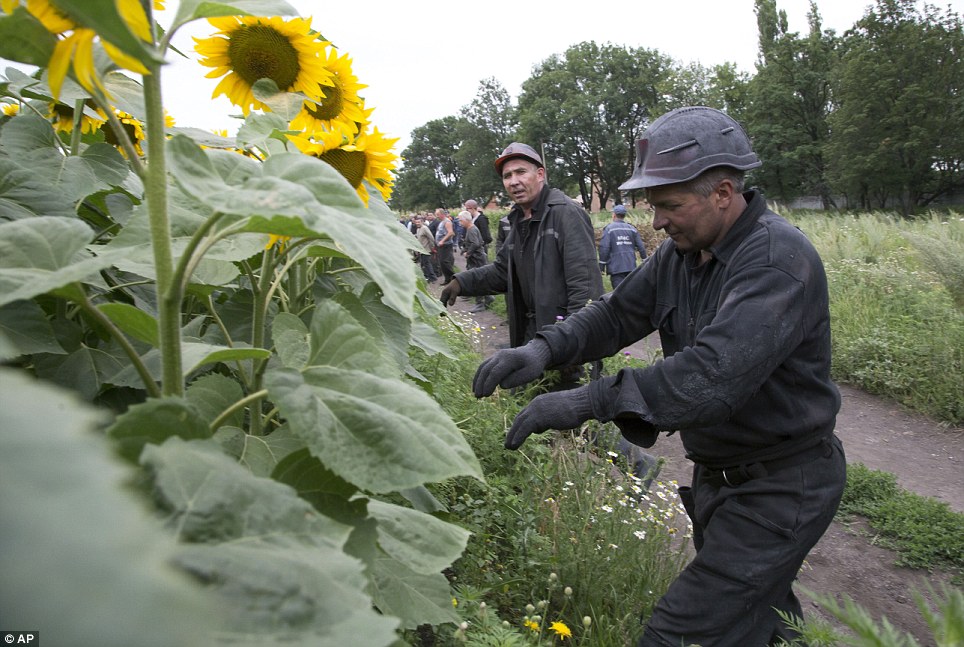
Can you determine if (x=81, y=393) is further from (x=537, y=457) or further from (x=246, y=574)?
(x=537, y=457)

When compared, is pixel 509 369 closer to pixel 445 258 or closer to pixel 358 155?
pixel 358 155

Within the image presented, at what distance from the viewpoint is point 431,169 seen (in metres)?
95.8

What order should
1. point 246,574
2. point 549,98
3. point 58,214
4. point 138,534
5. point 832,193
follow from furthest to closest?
point 549,98 < point 832,193 < point 58,214 < point 246,574 < point 138,534

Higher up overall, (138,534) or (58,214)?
(58,214)

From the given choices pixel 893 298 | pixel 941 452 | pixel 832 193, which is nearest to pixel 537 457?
pixel 941 452

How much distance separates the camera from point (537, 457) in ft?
13.8

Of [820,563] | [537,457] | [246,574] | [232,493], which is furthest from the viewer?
[820,563]

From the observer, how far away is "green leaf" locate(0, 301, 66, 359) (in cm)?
102

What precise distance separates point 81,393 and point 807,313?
232 cm

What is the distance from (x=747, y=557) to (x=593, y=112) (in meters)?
66.1

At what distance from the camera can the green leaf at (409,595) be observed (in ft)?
3.51

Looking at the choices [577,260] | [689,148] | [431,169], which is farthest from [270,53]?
[431,169]

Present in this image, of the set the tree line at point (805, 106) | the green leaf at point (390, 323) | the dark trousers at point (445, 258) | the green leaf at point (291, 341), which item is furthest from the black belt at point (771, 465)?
the tree line at point (805, 106)

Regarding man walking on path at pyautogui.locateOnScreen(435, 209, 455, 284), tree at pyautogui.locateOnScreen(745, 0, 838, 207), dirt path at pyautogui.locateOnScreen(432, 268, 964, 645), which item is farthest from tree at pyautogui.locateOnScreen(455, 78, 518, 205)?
dirt path at pyautogui.locateOnScreen(432, 268, 964, 645)
